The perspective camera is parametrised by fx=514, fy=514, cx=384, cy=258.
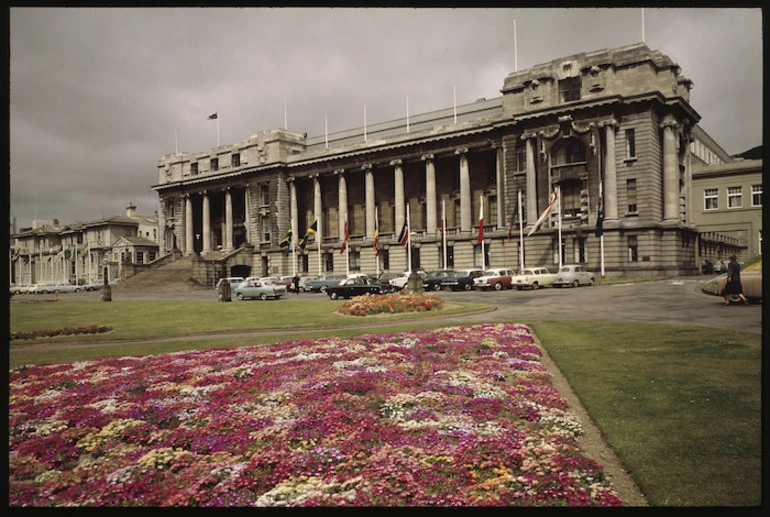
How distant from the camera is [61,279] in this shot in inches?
3039

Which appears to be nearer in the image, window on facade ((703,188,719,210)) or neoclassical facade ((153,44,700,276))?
neoclassical facade ((153,44,700,276))

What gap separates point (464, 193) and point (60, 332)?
179 ft

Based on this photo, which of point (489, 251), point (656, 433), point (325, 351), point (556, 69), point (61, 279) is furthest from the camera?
point (61, 279)

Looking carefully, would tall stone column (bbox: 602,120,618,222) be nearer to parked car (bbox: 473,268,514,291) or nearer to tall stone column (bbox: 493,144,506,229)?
tall stone column (bbox: 493,144,506,229)

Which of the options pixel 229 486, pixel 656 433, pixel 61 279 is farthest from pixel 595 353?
pixel 61 279

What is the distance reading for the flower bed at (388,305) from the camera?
28.2 m

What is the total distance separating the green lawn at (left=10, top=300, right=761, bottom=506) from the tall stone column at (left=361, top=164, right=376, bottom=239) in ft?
175

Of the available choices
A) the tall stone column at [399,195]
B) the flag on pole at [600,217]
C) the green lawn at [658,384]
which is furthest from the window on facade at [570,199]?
the green lawn at [658,384]

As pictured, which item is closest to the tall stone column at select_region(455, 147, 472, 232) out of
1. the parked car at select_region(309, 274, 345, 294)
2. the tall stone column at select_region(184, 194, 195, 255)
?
the parked car at select_region(309, 274, 345, 294)

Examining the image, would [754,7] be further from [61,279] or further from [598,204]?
[61,279]

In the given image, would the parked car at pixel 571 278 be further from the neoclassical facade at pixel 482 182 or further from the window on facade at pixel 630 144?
the window on facade at pixel 630 144

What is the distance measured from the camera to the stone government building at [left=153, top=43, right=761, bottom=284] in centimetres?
5581

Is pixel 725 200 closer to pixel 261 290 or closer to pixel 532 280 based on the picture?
pixel 532 280

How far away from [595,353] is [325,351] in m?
7.77
